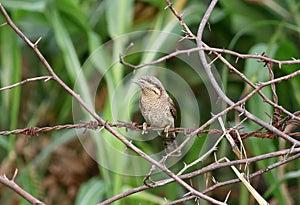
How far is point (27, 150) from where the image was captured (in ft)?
12.1

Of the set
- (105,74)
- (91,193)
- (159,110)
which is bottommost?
(91,193)

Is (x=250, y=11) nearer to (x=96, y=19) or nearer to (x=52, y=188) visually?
(x=96, y=19)

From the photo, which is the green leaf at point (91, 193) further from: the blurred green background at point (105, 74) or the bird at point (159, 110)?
the bird at point (159, 110)

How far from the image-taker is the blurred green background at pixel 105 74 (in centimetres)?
274

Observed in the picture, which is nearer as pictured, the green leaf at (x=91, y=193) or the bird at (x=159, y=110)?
the bird at (x=159, y=110)

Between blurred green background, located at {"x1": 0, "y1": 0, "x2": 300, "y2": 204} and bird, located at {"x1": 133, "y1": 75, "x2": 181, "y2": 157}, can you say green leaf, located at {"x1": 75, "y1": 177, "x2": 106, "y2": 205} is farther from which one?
bird, located at {"x1": 133, "y1": 75, "x2": 181, "y2": 157}

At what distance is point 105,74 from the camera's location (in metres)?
2.77

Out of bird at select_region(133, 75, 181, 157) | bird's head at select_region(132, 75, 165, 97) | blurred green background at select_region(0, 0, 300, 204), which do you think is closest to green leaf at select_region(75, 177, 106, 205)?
blurred green background at select_region(0, 0, 300, 204)

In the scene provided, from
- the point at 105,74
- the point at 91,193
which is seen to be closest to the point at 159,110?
the point at 105,74

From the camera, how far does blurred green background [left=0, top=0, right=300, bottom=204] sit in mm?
2738

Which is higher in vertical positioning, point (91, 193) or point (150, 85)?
point (150, 85)

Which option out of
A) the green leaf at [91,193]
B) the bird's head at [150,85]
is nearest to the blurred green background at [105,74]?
the green leaf at [91,193]

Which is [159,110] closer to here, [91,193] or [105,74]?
[105,74]

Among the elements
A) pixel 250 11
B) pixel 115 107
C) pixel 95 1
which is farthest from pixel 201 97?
pixel 115 107
